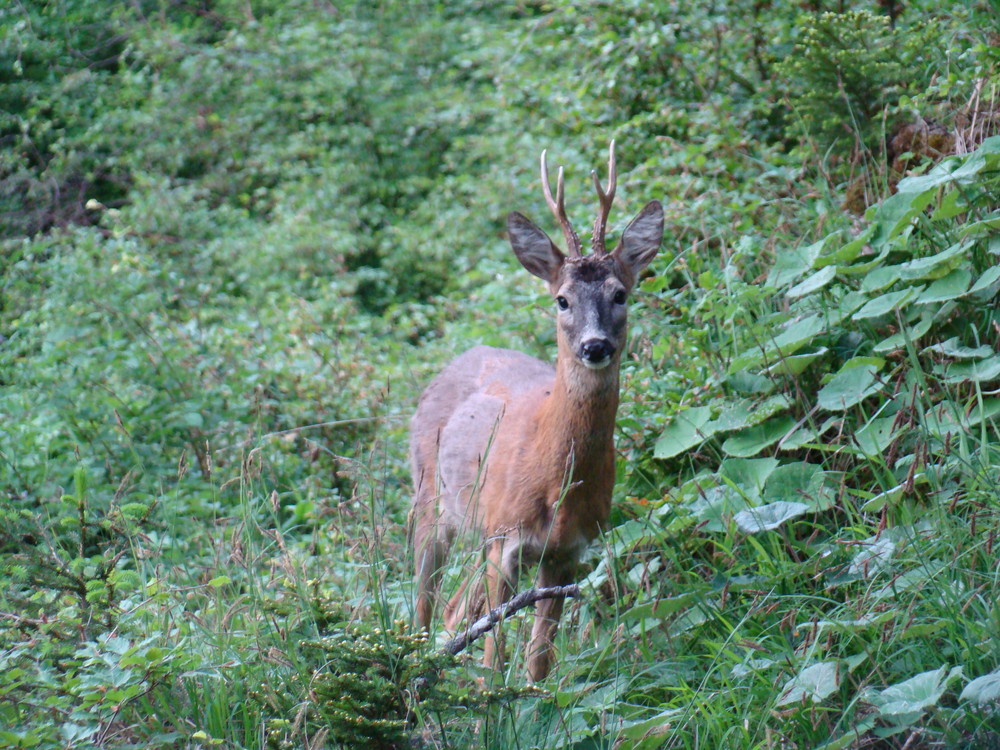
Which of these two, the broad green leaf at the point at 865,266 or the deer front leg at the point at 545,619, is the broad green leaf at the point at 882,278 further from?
the deer front leg at the point at 545,619

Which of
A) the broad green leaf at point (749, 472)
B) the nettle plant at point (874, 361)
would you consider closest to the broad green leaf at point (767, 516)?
the nettle plant at point (874, 361)

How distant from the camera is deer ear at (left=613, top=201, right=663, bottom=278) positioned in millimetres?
4594

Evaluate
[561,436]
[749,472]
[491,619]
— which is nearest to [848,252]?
[749,472]

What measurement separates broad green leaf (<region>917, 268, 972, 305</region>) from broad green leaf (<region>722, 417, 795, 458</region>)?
0.72m

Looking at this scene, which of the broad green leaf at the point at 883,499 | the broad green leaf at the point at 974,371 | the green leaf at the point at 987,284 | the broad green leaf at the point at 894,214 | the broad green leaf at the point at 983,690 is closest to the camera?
the broad green leaf at the point at 983,690

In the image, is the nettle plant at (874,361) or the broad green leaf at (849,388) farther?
the broad green leaf at (849,388)

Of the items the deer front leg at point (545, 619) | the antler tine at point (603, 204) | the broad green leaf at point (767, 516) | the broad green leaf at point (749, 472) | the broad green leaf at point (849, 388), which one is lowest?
the deer front leg at point (545, 619)

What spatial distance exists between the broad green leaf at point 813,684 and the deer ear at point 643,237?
1.88 metres

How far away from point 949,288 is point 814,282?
21.5 inches

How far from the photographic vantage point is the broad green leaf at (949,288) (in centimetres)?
437

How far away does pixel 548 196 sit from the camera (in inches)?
171

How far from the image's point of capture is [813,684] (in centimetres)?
320

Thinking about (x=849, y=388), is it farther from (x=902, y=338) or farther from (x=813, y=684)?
(x=813, y=684)

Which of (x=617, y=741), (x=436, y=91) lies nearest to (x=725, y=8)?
(x=436, y=91)
